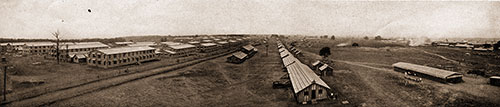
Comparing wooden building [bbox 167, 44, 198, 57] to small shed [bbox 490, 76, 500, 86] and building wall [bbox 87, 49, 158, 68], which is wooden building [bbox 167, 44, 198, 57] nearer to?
building wall [bbox 87, 49, 158, 68]

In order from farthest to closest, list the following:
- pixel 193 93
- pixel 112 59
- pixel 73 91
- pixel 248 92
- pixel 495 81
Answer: pixel 112 59 < pixel 495 81 < pixel 248 92 < pixel 193 93 < pixel 73 91

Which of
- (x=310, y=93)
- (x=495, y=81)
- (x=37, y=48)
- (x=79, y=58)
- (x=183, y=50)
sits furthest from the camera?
(x=183, y=50)

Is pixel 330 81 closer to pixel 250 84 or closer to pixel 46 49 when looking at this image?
pixel 250 84

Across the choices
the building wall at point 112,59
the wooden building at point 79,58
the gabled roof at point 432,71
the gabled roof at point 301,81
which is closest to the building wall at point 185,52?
the building wall at point 112,59

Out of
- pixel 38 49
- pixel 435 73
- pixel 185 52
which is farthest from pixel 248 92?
pixel 38 49

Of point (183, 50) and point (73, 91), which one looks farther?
point (183, 50)

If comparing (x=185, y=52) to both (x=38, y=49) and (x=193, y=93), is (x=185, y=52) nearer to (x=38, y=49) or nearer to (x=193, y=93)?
(x=38, y=49)

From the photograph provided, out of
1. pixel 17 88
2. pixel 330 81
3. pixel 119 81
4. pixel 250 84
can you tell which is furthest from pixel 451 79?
pixel 17 88

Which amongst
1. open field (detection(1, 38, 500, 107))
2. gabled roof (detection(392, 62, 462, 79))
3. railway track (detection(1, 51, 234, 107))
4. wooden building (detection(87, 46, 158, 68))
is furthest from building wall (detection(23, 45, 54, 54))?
gabled roof (detection(392, 62, 462, 79))
